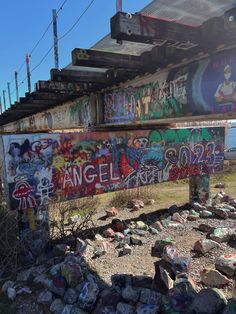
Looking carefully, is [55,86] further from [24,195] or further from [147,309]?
[147,309]

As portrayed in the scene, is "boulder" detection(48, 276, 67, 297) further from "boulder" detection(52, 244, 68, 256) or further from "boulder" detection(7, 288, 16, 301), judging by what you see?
A: "boulder" detection(52, 244, 68, 256)

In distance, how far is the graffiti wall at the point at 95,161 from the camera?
6.08m

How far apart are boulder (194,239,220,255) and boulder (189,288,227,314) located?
5.93 feet

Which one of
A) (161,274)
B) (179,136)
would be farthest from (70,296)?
(179,136)

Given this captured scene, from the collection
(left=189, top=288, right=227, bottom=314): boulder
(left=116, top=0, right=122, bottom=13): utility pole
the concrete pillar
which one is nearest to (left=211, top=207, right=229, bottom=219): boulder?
the concrete pillar

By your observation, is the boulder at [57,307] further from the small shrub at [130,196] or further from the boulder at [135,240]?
the small shrub at [130,196]

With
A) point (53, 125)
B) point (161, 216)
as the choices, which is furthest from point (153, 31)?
point (53, 125)

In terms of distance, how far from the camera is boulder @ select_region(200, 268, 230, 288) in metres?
4.16

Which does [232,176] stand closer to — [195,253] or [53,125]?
[53,125]

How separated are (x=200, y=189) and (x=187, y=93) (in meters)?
4.83

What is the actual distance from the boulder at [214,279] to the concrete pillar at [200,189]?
5.11 m

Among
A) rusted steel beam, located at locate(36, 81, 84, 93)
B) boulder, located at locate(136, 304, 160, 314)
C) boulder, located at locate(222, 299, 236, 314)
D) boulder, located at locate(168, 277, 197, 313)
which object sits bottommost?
boulder, located at locate(136, 304, 160, 314)

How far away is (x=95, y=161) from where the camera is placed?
279 inches

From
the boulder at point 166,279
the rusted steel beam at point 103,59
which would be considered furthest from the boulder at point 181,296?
the rusted steel beam at point 103,59
